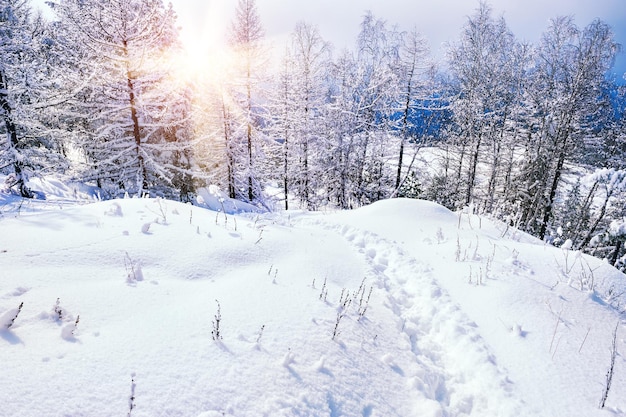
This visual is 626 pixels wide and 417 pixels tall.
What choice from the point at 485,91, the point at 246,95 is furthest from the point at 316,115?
the point at 485,91

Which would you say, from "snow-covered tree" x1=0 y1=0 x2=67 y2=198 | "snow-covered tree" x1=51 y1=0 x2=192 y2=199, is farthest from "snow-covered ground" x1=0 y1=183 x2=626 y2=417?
"snow-covered tree" x1=0 y1=0 x2=67 y2=198

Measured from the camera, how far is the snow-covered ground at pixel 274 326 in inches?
84.4

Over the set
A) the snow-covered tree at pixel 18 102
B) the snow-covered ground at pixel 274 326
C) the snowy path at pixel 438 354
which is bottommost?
the snowy path at pixel 438 354

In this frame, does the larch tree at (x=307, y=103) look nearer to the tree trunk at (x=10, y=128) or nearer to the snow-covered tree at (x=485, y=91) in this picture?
the snow-covered tree at (x=485, y=91)

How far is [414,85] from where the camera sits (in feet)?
65.5

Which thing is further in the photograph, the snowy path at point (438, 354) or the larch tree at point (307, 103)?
the larch tree at point (307, 103)

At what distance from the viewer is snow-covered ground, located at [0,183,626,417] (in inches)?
84.4

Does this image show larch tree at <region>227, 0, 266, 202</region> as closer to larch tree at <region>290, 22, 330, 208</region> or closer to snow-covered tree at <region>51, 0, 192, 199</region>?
larch tree at <region>290, 22, 330, 208</region>

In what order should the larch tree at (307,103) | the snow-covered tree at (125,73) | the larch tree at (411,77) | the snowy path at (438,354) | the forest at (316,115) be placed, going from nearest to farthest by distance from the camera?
the snowy path at (438,354), the snow-covered tree at (125,73), the forest at (316,115), the larch tree at (307,103), the larch tree at (411,77)

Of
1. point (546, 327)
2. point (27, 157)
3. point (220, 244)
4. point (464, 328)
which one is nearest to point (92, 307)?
point (220, 244)

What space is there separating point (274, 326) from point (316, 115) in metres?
17.8

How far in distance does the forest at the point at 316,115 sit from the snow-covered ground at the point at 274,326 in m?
9.81

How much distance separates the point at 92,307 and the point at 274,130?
57.5 ft

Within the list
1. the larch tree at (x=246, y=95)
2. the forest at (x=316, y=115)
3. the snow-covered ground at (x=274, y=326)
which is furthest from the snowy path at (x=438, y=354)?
the larch tree at (x=246, y=95)
